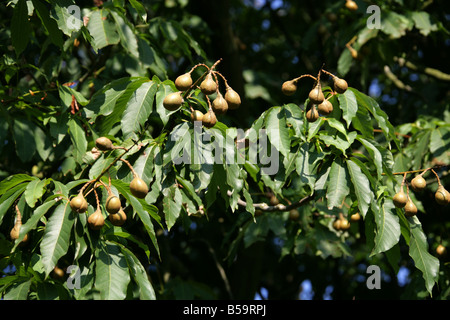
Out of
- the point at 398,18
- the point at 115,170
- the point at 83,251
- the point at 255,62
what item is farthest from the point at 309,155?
the point at 255,62

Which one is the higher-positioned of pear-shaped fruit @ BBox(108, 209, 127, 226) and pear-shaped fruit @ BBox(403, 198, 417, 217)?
Result: pear-shaped fruit @ BBox(108, 209, 127, 226)

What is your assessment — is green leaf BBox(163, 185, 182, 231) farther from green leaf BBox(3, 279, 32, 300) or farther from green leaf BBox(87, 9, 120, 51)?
green leaf BBox(87, 9, 120, 51)

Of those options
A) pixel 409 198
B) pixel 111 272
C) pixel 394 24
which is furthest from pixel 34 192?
pixel 394 24

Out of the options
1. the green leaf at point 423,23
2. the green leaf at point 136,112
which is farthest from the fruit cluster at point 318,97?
the green leaf at point 423,23

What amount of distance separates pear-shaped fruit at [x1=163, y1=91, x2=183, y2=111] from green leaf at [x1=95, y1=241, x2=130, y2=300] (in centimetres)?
53

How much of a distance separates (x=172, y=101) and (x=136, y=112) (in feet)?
0.73

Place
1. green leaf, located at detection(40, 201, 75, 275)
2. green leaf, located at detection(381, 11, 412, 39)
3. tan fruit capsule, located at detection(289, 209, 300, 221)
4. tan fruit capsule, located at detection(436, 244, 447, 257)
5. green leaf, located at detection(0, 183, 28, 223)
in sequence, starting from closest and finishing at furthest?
green leaf, located at detection(40, 201, 75, 275) → green leaf, located at detection(0, 183, 28, 223) → tan fruit capsule, located at detection(436, 244, 447, 257) → tan fruit capsule, located at detection(289, 209, 300, 221) → green leaf, located at detection(381, 11, 412, 39)

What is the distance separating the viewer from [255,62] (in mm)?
4957

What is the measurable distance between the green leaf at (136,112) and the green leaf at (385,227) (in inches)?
36.9

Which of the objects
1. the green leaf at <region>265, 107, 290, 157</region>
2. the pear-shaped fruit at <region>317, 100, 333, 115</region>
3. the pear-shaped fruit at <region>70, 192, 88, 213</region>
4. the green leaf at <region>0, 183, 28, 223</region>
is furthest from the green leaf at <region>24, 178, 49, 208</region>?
the pear-shaped fruit at <region>317, 100, 333, 115</region>

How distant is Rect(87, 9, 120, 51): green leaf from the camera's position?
2.69m

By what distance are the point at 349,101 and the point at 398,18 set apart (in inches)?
60.9

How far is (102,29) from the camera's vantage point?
272 cm
